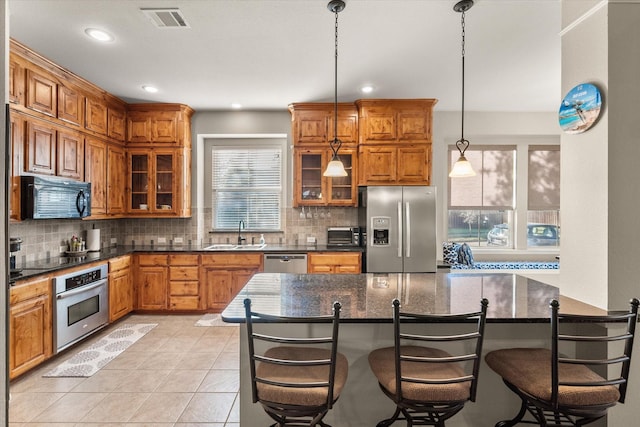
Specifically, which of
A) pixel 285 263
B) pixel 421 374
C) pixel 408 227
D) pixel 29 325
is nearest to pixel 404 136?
pixel 408 227

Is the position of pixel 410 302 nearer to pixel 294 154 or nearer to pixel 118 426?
pixel 118 426

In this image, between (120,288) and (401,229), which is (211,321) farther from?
(401,229)

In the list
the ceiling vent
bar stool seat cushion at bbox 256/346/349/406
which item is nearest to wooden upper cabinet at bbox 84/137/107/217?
the ceiling vent

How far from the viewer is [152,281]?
15.7 ft

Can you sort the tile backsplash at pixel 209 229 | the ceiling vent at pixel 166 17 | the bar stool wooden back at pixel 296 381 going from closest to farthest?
the bar stool wooden back at pixel 296 381
the ceiling vent at pixel 166 17
the tile backsplash at pixel 209 229

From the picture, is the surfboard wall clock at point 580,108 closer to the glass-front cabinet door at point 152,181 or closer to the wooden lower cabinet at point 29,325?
the wooden lower cabinet at point 29,325

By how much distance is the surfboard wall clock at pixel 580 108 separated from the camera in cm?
188

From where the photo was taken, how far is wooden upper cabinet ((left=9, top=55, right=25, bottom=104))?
10.1ft

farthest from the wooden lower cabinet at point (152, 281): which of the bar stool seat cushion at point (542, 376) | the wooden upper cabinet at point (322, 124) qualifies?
the bar stool seat cushion at point (542, 376)

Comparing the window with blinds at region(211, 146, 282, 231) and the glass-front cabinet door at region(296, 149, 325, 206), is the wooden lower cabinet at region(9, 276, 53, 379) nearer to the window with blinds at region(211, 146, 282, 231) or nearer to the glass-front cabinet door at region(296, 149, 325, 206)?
the window with blinds at region(211, 146, 282, 231)

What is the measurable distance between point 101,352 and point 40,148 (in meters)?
2.09

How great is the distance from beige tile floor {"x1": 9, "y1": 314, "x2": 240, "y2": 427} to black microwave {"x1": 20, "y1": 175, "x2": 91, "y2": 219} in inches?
55.2

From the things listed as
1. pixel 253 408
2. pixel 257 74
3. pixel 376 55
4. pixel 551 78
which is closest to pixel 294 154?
pixel 257 74

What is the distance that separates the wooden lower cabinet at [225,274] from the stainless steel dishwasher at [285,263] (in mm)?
113
